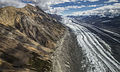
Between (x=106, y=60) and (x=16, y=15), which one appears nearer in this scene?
(x=106, y=60)

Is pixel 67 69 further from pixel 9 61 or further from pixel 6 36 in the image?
pixel 6 36

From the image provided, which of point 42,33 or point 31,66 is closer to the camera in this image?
→ point 31,66

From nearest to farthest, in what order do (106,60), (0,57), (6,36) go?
1. (0,57)
2. (106,60)
3. (6,36)

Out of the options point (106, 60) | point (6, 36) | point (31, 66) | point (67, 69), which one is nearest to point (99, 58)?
point (106, 60)

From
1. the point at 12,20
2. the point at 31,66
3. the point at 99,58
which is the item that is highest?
the point at 12,20

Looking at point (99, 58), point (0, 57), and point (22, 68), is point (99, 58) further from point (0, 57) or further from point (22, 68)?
point (0, 57)

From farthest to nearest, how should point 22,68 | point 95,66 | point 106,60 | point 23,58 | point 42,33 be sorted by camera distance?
point 42,33 < point 106,60 < point 95,66 < point 23,58 < point 22,68

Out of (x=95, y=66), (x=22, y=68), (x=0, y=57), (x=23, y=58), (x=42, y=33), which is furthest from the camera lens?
(x=42, y=33)

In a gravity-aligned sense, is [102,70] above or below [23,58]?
below

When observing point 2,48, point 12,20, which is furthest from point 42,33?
point 2,48
